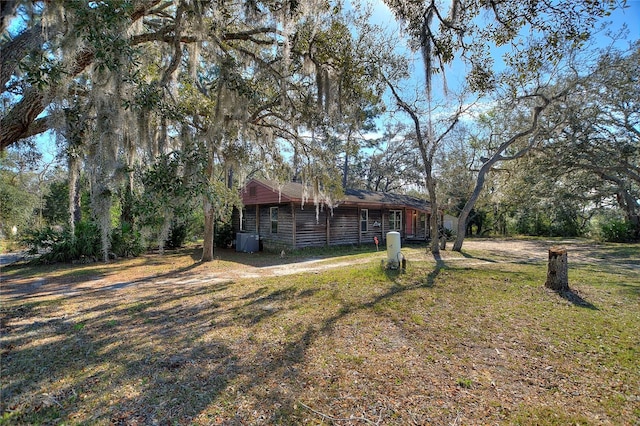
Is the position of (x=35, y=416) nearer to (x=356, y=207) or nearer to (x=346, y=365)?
(x=346, y=365)

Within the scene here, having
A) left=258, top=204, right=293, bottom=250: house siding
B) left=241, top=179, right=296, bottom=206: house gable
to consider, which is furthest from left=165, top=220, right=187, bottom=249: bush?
left=258, top=204, right=293, bottom=250: house siding

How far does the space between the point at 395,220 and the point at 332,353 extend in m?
15.6

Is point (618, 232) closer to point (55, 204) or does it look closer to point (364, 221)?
point (364, 221)

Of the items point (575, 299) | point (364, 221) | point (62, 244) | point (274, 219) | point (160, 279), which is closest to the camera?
point (575, 299)

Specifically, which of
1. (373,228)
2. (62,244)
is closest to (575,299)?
(373,228)

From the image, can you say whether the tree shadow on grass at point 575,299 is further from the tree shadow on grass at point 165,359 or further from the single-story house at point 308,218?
the single-story house at point 308,218

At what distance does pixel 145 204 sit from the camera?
166 inches

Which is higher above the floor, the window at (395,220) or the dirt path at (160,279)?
the window at (395,220)

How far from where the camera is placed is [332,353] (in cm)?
374

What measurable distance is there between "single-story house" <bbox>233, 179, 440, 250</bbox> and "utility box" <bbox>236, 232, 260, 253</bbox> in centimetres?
25

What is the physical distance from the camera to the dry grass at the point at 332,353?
8.80 feet

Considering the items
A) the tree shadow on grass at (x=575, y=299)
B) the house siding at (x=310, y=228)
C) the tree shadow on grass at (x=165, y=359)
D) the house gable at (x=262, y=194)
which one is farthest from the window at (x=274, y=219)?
the tree shadow on grass at (x=575, y=299)

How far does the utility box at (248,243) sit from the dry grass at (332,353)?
7.87m

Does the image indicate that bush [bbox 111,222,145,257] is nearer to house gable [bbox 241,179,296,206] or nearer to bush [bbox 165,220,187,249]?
bush [bbox 165,220,187,249]
